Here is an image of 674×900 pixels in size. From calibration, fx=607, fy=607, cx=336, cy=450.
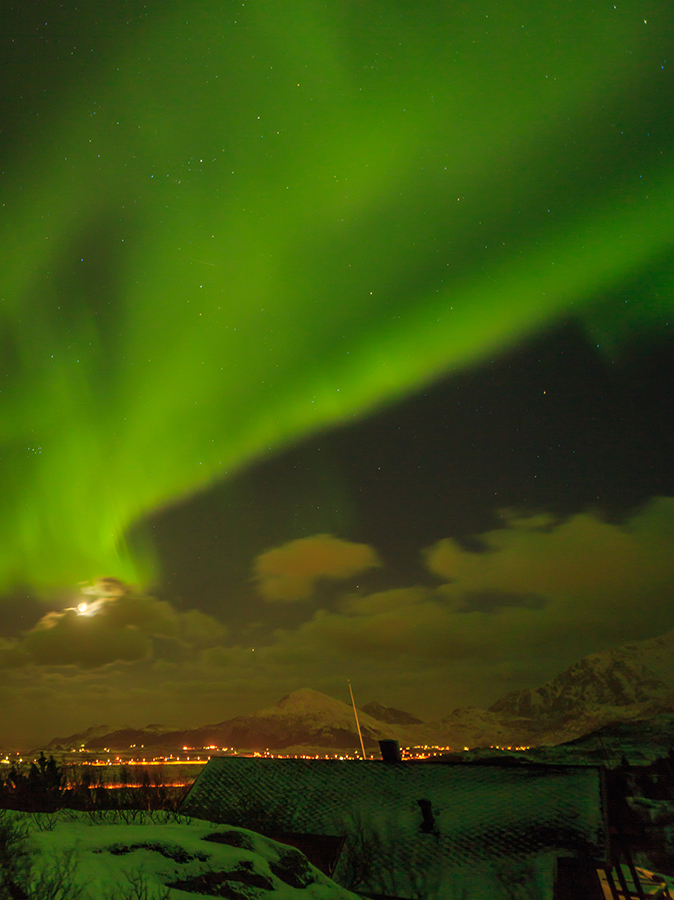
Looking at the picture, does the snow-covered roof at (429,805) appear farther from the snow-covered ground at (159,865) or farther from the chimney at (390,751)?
the snow-covered ground at (159,865)

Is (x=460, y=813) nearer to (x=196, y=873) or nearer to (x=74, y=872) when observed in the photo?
(x=196, y=873)

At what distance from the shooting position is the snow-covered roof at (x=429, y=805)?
17953 millimetres

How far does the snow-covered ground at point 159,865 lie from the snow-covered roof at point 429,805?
349 inches

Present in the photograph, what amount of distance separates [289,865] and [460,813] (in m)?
10.9

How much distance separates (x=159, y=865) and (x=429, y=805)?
1261 centimetres

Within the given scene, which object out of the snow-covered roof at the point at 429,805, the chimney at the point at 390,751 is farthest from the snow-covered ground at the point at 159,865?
the chimney at the point at 390,751

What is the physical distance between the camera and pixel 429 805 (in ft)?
64.7

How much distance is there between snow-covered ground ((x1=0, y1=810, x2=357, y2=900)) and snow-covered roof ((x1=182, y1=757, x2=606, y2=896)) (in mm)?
8861

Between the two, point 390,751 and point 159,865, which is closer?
point 159,865

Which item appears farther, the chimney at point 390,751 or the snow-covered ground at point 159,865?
the chimney at point 390,751

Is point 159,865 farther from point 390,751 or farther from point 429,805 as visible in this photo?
point 390,751

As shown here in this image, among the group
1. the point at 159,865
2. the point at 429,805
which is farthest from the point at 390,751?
the point at 159,865

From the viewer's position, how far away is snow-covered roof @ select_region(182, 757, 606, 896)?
58.9 feet

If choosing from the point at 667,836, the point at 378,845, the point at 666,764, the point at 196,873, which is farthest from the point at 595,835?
the point at 666,764
